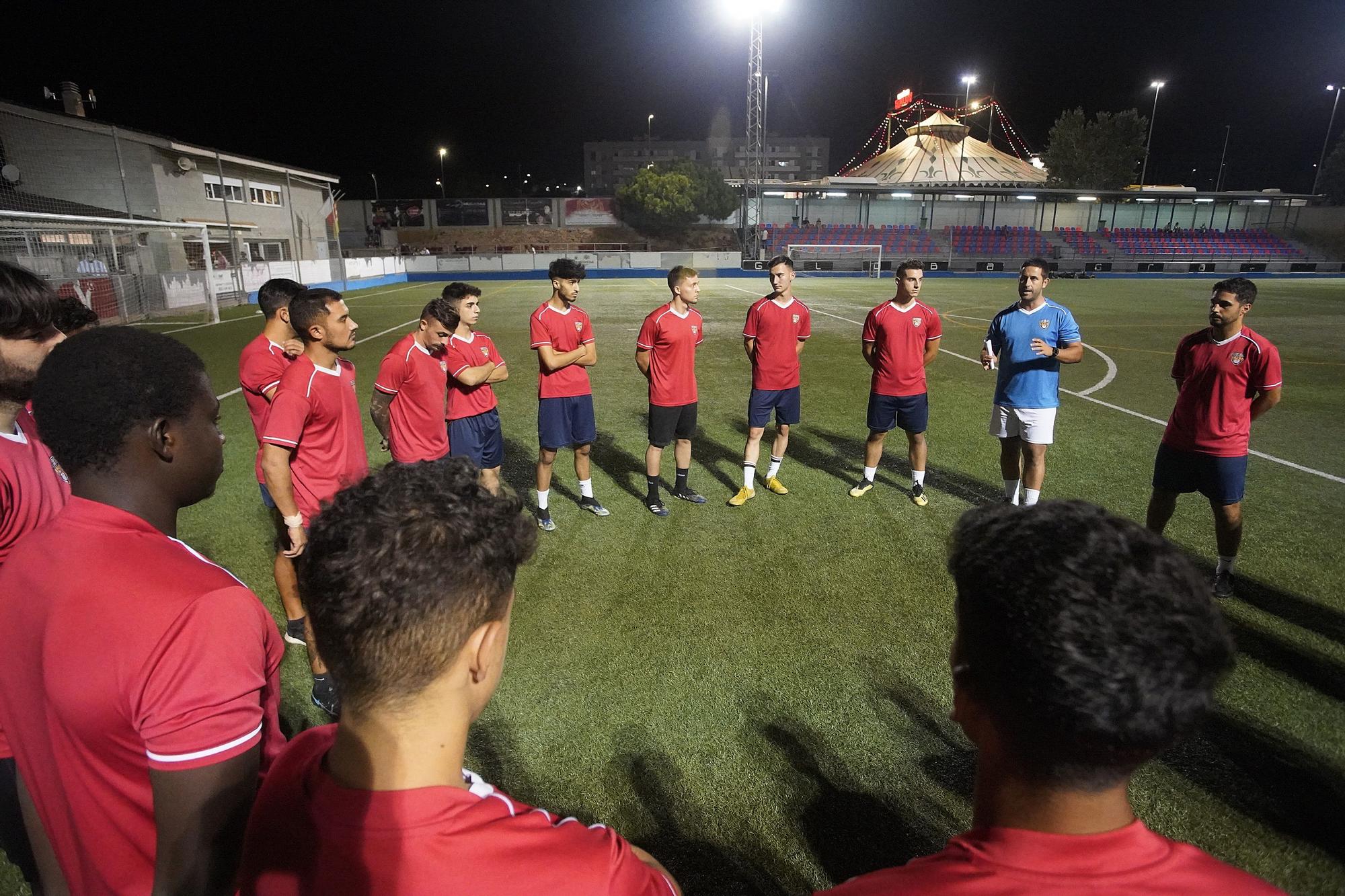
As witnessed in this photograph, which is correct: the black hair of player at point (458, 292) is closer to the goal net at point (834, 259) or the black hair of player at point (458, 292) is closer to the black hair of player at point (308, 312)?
the black hair of player at point (308, 312)

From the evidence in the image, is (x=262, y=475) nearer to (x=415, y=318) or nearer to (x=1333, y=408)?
(x=1333, y=408)

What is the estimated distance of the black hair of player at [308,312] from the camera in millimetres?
3836

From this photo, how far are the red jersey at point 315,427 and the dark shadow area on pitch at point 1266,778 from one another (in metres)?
4.67

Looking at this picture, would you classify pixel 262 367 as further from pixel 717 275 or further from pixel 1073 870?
pixel 717 275

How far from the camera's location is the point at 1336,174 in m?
63.2

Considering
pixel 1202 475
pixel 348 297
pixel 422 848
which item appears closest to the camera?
pixel 422 848

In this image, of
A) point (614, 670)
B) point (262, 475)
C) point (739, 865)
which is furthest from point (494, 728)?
point (262, 475)

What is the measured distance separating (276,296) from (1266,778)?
672cm

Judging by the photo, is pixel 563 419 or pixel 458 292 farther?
pixel 563 419

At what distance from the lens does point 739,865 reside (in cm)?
282

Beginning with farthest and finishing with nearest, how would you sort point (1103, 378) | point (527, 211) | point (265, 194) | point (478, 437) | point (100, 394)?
point (527, 211) → point (265, 194) → point (1103, 378) → point (478, 437) → point (100, 394)

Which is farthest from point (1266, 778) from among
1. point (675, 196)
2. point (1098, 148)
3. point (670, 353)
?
point (1098, 148)

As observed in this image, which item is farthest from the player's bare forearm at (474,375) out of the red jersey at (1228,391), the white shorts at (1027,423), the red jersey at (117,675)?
the red jersey at (1228,391)

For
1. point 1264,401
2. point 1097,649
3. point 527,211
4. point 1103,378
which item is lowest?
point 1103,378
